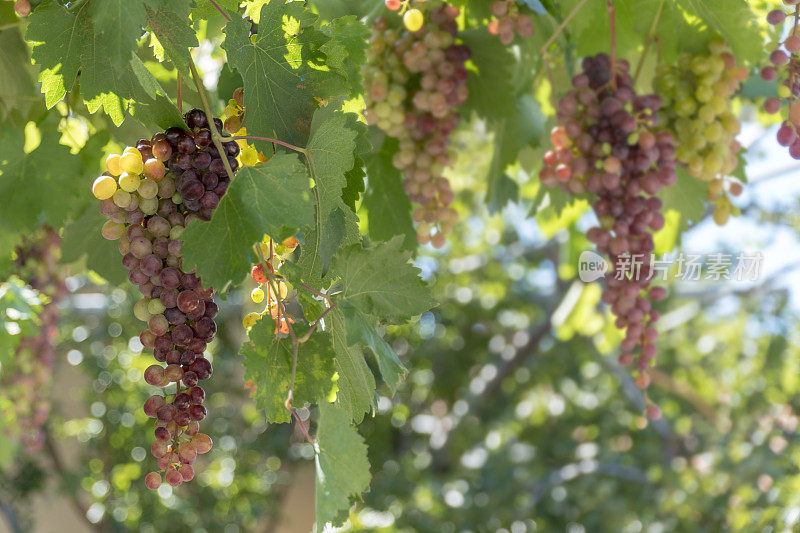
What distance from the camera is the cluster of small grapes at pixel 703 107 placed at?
0.71 metres

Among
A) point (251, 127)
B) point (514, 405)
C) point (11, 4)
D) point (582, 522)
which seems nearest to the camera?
point (251, 127)

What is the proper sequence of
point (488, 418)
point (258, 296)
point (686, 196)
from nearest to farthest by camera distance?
point (258, 296), point (686, 196), point (488, 418)

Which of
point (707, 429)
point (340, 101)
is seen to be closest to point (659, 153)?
point (340, 101)

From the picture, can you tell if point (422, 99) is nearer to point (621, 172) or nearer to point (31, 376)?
point (621, 172)

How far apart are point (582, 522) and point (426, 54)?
8.18 feet

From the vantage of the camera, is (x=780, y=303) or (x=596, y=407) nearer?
(x=780, y=303)

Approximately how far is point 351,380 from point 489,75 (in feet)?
1.47

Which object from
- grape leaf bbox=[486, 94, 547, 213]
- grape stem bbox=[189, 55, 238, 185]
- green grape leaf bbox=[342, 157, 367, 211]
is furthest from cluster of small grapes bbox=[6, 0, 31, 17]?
grape leaf bbox=[486, 94, 547, 213]

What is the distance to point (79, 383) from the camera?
368cm

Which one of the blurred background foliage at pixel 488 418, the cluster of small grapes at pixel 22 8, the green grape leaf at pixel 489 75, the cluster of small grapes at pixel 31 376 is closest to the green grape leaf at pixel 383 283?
the cluster of small grapes at pixel 22 8

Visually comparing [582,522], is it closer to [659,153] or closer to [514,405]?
[514,405]

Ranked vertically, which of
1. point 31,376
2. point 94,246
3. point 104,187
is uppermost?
point 104,187

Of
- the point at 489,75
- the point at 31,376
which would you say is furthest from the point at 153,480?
the point at 31,376

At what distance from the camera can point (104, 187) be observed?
15.9 inches
